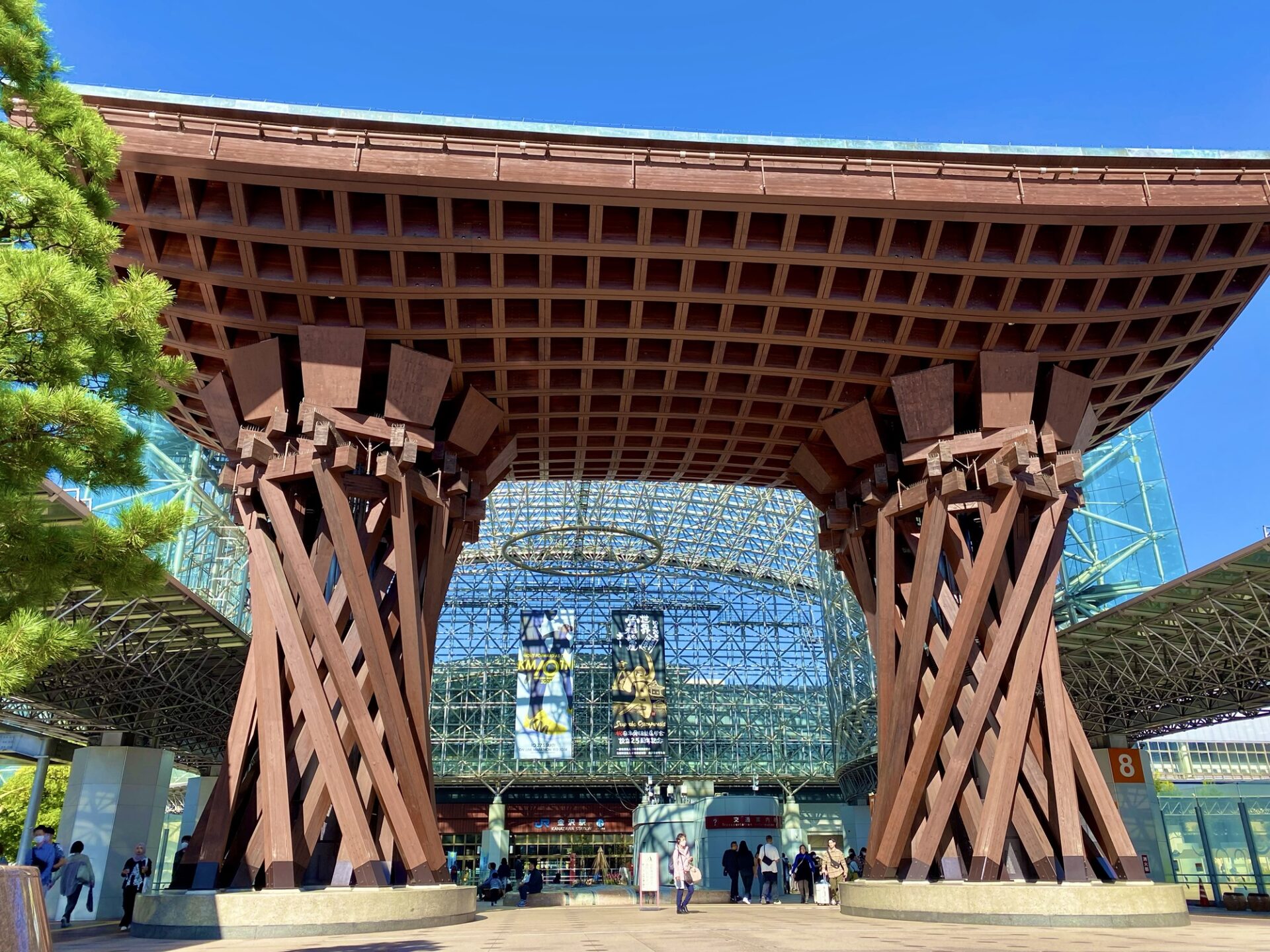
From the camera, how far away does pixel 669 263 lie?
16.5 m

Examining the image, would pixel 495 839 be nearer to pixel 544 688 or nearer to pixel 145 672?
pixel 544 688

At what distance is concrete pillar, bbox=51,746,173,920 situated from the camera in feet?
86.0

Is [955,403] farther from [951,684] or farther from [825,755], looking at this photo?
[825,755]

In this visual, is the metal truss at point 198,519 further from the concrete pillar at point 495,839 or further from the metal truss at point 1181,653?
the metal truss at point 1181,653

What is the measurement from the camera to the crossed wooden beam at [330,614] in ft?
46.2

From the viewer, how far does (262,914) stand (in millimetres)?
12148

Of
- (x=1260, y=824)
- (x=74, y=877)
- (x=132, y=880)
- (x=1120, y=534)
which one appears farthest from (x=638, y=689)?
(x=74, y=877)

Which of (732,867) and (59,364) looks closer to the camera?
(59,364)

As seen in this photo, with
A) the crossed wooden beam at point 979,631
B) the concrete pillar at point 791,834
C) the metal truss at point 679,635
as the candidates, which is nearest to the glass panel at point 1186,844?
the crossed wooden beam at point 979,631

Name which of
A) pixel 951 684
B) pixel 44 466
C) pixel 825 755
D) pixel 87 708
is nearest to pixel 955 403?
pixel 951 684

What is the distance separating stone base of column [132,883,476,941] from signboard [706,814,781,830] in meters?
20.4

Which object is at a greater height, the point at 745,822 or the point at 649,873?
the point at 745,822

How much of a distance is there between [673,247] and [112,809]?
23.7m

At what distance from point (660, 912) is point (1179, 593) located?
16283 millimetres
